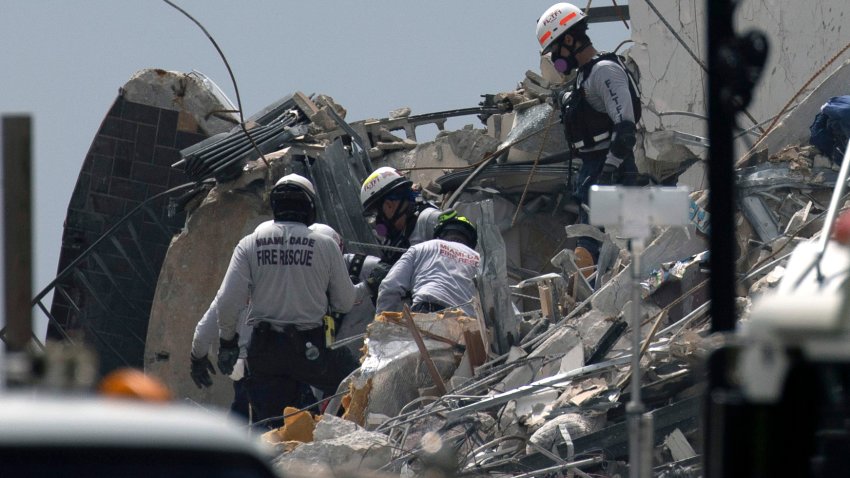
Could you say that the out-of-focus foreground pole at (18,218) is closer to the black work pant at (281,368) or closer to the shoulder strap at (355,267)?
the black work pant at (281,368)

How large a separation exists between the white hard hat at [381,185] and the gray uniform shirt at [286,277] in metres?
1.44

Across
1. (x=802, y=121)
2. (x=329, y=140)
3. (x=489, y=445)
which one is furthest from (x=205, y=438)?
(x=329, y=140)

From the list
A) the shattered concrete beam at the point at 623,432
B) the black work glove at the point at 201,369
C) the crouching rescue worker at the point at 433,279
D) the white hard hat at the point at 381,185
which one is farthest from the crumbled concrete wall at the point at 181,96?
the shattered concrete beam at the point at 623,432

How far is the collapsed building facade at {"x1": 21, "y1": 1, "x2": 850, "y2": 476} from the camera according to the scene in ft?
27.1

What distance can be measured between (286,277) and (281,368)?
517mm

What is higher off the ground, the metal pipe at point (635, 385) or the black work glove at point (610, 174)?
the black work glove at point (610, 174)

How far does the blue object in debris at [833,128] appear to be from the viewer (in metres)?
10.8

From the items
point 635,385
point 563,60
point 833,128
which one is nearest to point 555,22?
point 563,60

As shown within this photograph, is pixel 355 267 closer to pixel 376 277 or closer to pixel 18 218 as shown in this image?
pixel 376 277

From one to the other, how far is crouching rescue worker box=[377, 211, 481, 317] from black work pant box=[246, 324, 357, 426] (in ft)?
1.50

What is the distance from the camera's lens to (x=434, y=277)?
9.86 m

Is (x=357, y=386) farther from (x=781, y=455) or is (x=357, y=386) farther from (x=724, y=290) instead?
(x=781, y=455)

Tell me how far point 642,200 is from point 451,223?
5280mm

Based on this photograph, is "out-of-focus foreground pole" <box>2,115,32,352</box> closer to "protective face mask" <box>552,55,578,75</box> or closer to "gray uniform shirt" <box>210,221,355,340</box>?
"gray uniform shirt" <box>210,221,355,340</box>
